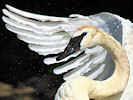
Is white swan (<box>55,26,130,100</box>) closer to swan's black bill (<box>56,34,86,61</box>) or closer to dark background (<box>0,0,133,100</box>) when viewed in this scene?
swan's black bill (<box>56,34,86,61</box>)

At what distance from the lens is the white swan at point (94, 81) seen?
2.52 metres

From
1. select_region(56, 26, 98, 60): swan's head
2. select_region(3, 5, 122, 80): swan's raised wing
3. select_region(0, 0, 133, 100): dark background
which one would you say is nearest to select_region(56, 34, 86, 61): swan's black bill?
select_region(56, 26, 98, 60): swan's head

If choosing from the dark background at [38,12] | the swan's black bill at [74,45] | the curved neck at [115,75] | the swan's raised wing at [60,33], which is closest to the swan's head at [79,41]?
the swan's black bill at [74,45]

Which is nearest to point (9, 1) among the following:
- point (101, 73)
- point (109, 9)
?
point (109, 9)

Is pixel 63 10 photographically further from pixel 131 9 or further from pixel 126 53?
pixel 126 53

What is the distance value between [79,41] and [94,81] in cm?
33

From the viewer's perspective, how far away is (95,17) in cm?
322

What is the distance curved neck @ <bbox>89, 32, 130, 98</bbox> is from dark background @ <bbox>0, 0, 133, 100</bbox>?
241 centimetres

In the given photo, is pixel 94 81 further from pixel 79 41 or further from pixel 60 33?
pixel 60 33

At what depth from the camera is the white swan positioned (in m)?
2.52

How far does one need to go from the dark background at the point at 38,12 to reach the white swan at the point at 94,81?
7.93ft

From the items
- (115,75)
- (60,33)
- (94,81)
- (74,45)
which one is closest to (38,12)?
(60,33)

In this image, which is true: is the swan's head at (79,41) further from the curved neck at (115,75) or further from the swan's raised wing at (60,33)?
the swan's raised wing at (60,33)

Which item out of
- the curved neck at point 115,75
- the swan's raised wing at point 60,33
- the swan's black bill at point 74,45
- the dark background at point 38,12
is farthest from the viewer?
the dark background at point 38,12
